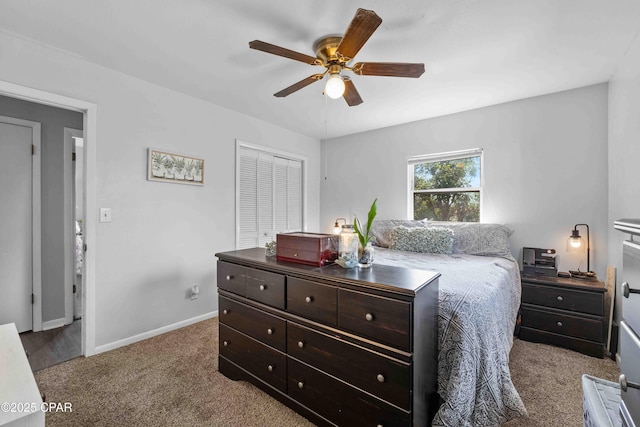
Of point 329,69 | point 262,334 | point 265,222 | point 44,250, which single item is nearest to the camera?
point 262,334

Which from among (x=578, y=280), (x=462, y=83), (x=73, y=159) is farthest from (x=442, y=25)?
(x=73, y=159)

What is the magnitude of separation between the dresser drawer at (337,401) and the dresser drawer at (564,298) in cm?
221

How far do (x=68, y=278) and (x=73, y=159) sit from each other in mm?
1331

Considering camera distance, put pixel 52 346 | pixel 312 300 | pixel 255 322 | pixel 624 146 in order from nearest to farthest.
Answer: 1. pixel 312 300
2. pixel 255 322
3. pixel 624 146
4. pixel 52 346

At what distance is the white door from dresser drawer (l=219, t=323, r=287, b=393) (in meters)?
2.38

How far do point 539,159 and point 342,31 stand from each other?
101 inches

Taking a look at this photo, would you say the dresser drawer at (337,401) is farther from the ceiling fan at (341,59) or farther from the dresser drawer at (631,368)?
the ceiling fan at (341,59)

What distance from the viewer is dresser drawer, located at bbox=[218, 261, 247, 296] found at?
6.32 feet

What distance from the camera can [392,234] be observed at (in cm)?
344

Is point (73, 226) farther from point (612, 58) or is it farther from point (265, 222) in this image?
point (612, 58)

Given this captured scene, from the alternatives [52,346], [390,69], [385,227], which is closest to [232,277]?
[390,69]

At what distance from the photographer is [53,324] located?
2988mm

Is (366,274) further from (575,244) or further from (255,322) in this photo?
(575,244)

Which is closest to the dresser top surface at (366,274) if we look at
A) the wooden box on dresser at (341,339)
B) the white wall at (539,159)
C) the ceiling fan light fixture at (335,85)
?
the wooden box on dresser at (341,339)
